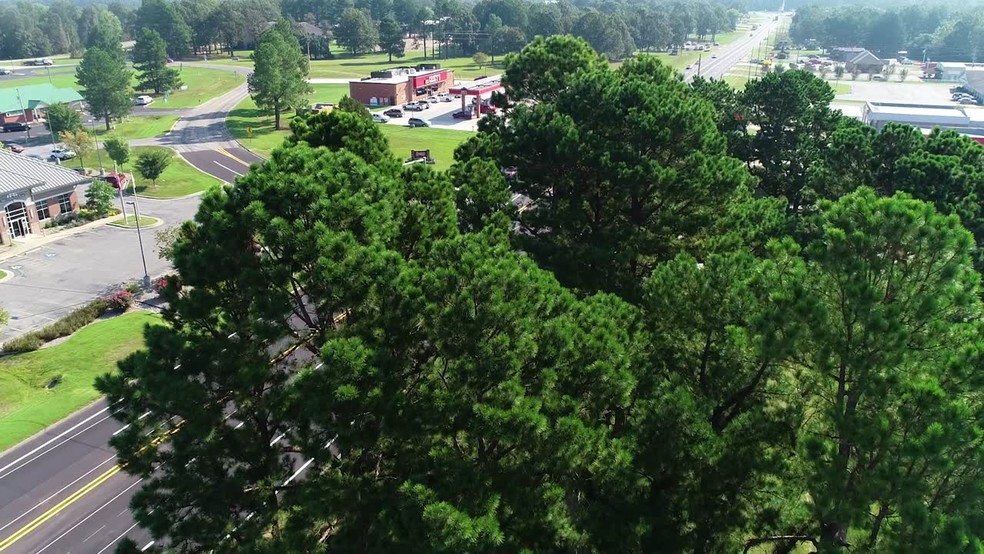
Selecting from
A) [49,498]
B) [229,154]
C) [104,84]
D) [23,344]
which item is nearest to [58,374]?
[23,344]

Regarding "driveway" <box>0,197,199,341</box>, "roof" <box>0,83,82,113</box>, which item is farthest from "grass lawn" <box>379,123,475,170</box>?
"roof" <box>0,83,82,113</box>

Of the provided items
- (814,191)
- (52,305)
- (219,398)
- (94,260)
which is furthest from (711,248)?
(94,260)

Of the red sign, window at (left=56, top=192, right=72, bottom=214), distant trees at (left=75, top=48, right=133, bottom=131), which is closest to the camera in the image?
window at (left=56, top=192, right=72, bottom=214)

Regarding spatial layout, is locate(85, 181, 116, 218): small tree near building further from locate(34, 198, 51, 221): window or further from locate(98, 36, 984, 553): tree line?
locate(98, 36, 984, 553): tree line

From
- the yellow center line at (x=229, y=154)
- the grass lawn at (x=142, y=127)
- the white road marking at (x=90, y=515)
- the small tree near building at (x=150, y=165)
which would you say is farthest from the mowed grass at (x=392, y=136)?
the white road marking at (x=90, y=515)

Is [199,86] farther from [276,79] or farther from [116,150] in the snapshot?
[116,150]
